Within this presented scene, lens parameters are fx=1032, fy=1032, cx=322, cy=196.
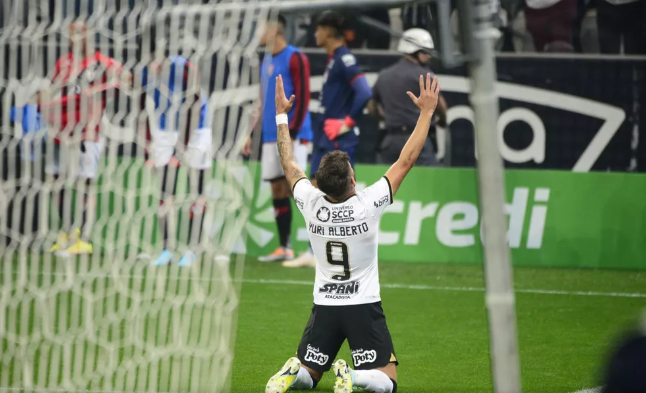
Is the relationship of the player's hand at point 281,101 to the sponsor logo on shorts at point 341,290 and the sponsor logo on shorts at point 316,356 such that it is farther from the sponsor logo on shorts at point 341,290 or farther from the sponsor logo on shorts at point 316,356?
the sponsor logo on shorts at point 316,356

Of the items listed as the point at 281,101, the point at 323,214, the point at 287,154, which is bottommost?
the point at 323,214

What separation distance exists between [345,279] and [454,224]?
541 cm

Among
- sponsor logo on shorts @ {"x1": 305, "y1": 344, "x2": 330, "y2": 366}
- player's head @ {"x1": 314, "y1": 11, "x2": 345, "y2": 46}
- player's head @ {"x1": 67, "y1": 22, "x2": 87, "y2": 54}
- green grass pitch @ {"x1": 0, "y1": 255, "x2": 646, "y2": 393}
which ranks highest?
player's head @ {"x1": 314, "y1": 11, "x2": 345, "y2": 46}

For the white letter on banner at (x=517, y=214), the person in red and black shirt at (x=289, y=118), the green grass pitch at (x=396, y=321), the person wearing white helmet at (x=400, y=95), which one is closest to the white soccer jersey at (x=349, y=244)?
the green grass pitch at (x=396, y=321)

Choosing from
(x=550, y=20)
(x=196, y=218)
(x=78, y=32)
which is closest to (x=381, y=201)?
(x=196, y=218)

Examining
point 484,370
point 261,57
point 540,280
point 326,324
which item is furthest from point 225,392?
point 261,57

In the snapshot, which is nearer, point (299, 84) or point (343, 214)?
point (343, 214)

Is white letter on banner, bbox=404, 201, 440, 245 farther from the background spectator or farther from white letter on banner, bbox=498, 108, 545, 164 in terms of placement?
the background spectator

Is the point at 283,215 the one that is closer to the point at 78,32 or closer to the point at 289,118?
the point at 289,118

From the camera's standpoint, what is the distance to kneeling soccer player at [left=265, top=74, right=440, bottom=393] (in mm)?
5094

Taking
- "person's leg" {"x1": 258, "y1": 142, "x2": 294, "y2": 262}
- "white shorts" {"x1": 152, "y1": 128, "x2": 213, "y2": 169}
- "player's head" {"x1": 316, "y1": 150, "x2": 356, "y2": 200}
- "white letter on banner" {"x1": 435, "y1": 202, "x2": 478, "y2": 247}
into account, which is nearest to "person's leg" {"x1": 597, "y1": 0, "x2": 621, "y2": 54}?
"white letter on banner" {"x1": 435, "y1": 202, "x2": 478, "y2": 247}

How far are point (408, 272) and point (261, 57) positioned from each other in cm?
265

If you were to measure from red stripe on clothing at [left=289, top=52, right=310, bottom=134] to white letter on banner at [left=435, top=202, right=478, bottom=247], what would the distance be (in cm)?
183

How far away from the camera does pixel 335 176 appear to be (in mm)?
5125
